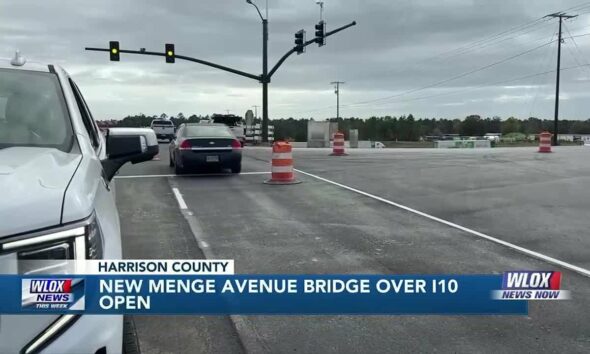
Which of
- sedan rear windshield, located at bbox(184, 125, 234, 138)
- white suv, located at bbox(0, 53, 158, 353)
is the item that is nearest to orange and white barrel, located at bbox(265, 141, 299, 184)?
sedan rear windshield, located at bbox(184, 125, 234, 138)

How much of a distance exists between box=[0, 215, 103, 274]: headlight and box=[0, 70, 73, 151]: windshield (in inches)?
50.5

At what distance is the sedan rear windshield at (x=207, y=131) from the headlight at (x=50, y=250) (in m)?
13.4

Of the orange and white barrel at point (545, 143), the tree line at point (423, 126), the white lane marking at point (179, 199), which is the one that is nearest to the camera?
the white lane marking at point (179, 199)

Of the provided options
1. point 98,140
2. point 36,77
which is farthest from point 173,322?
point 36,77

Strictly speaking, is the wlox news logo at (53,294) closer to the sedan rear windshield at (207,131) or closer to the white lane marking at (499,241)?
the white lane marking at (499,241)

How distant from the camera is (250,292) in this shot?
93.9 inches

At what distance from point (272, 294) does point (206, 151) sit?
12876mm

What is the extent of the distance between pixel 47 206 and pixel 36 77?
2.27 meters

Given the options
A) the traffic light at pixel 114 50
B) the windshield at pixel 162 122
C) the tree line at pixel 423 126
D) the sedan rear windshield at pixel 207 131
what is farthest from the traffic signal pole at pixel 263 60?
the tree line at pixel 423 126

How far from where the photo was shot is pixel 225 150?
15.1 m

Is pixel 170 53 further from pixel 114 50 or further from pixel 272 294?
pixel 272 294

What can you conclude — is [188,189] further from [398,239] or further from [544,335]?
→ [544,335]

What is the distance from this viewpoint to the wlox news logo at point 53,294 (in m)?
1.93

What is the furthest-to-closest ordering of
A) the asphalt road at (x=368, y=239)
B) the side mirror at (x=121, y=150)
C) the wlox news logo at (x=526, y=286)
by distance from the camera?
1. the asphalt road at (x=368, y=239)
2. the side mirror at (x=121, y=150)
3. the wlox news logo at (x=526, y=286)
